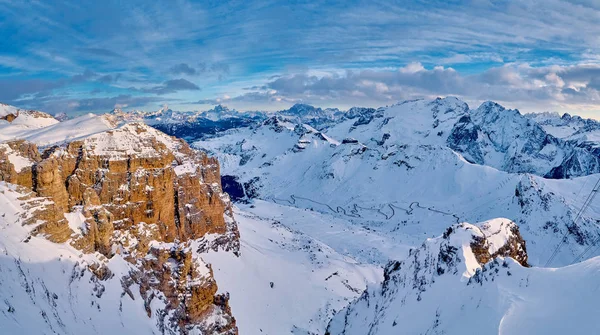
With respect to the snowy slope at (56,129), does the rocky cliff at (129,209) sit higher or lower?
lower

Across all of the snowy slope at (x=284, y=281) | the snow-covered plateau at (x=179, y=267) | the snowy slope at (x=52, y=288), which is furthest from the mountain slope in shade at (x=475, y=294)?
the snowy slope at (x=52, y=288)

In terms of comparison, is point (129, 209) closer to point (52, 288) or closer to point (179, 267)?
point (179, 267)

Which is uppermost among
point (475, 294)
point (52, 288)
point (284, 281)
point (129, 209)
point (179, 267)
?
point (129, 209)

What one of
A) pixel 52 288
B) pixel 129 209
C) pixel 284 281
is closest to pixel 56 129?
pixel 129 209

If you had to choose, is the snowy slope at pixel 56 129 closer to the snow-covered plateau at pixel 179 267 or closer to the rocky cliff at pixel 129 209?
the snow-covered plateau at pixel 179 267

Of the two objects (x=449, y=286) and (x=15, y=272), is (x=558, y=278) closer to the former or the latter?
(x=449, y=286)

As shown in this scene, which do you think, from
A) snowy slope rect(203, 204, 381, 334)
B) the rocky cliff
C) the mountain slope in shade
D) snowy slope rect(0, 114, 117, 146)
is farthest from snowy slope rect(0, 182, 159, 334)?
the mountain slope in shade

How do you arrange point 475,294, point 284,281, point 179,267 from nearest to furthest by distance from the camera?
point 475,294 → point 179,267 → point 284,281
